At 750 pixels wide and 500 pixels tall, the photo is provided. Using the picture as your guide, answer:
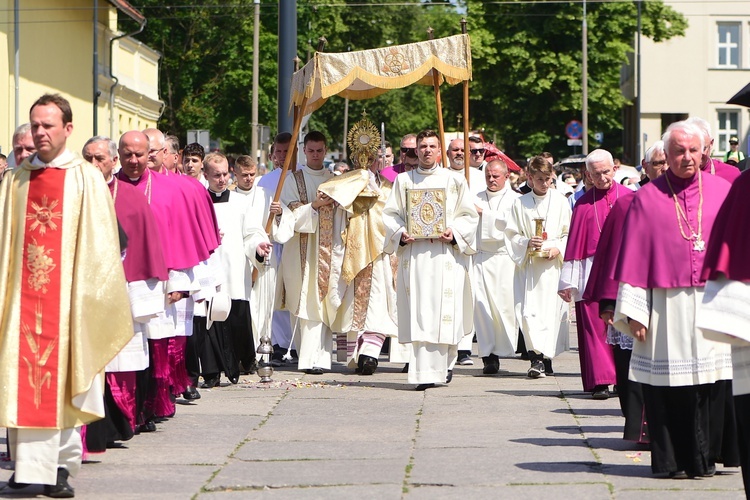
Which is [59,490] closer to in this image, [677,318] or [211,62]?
[677,318]

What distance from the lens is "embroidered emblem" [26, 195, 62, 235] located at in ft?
24.6

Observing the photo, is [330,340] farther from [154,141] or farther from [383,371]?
[154,141]

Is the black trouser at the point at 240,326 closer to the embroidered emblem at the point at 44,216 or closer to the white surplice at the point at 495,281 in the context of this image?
the white surplice at the point at 495,281

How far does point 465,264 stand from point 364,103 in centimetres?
5225

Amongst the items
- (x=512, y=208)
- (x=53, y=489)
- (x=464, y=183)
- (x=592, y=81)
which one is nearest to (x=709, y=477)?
(x=53, y=489)

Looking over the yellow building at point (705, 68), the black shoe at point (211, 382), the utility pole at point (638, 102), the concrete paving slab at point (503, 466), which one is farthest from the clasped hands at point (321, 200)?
the yellow building at point (705, 68)

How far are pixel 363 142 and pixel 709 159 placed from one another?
4.72m

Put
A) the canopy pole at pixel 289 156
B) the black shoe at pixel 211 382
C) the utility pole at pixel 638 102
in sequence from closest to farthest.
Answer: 1. the black shoe at pixel 211 382
2. the canopy pole at pixel 289 156
3. the utility pole at pixel 638 102

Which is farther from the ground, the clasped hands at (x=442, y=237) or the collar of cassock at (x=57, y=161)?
the collar of cassock at (x=57, y=161)

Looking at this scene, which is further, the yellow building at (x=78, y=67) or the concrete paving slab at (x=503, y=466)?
the yellow building at (x=78, y=67)

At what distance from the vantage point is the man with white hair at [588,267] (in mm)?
11328

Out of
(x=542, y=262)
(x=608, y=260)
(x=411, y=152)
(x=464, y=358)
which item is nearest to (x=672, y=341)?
(x=608, y=260)

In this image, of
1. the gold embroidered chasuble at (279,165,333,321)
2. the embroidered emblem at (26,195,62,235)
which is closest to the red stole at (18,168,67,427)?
the embroidered emblem at (26,195,62,235)

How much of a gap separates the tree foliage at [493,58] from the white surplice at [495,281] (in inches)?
1401
